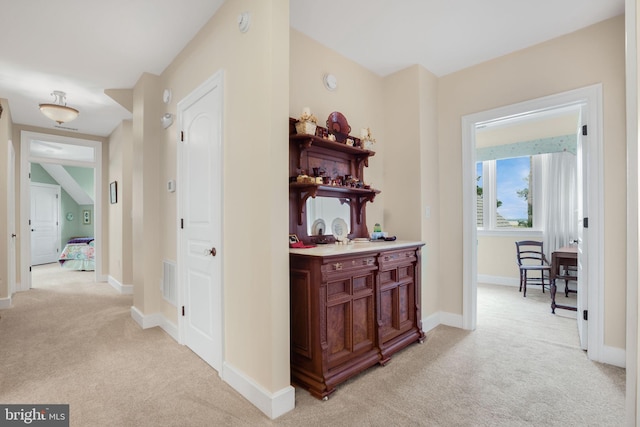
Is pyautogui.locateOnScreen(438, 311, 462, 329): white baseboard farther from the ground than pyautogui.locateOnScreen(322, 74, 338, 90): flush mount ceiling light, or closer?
closer

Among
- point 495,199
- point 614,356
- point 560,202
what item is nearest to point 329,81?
point 614,356

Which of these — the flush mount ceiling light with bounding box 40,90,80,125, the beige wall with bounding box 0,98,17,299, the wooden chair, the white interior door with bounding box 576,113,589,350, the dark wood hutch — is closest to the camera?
the dark wood hutch

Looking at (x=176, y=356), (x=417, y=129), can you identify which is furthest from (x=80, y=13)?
Answer: (x=417, y=129)

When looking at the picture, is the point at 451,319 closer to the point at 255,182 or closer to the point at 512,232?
the point at 255,182

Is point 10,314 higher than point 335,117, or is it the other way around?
point 335,117

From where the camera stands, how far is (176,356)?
2561mm

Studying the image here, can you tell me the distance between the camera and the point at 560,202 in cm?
476

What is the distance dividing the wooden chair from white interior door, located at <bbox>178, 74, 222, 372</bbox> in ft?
14.1

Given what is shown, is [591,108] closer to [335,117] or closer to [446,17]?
[446,17]

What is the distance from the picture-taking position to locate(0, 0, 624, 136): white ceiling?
2.29 m

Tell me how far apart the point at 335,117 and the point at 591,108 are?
2089 mm

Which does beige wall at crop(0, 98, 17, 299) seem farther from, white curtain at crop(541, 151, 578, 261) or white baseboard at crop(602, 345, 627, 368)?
white curtain at crop(541, 151, 578, 261)

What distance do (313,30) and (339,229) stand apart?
1.73 m

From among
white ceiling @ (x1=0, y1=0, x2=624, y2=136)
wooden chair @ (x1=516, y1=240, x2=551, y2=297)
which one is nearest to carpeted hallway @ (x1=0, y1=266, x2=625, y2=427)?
wooden chair @ (x1=516, y1=240, x2=551, y2=297)
